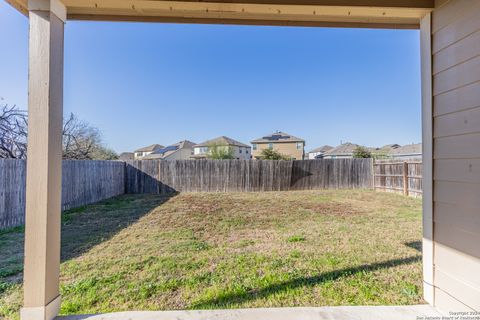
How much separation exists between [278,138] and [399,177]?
70.8 feet

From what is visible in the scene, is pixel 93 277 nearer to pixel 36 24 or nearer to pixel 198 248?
Result: pixel 198 248

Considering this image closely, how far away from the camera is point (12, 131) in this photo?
584 cm

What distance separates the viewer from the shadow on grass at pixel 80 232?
276cm

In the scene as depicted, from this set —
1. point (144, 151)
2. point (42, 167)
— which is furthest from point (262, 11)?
point (144, 151)

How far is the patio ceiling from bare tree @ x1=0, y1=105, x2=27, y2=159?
18.7 ft

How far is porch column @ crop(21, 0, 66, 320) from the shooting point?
1403 mm

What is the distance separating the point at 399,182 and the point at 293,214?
545 centimetres

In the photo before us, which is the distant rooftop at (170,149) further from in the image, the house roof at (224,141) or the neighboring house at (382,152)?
the neighboring house at (382,152)

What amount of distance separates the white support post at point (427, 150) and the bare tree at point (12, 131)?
300 inches

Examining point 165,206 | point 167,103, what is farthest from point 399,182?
point 167,103

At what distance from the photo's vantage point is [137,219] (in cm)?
501

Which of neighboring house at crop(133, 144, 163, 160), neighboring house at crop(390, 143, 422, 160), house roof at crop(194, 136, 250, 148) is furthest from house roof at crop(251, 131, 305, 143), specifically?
neighboring house at crop(133, 144, 163, 160)

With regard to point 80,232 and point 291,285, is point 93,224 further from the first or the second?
point 291,285

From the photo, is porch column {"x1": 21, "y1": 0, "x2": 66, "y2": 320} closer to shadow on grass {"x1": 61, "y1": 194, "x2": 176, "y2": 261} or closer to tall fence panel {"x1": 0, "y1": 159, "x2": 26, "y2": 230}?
shadow on grass {"x1": 61, "y1": 194, "x2": 176, "y2": 261}
